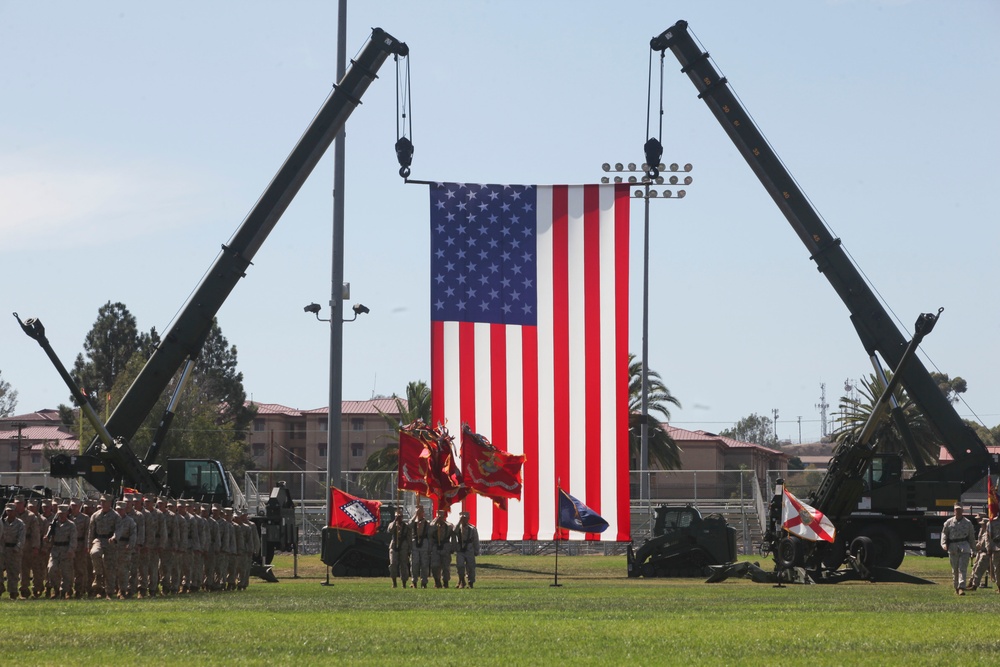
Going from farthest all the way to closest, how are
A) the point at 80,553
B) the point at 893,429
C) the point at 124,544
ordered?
the point at 893,429 → the point at 80,553 → the point at 124,544

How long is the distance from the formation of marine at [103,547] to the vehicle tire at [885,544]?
1455cm

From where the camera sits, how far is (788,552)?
29.8m

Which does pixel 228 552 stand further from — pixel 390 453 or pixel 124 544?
pixel 390 453

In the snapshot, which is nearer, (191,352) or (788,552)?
(788,552)

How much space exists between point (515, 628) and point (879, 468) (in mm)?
17977

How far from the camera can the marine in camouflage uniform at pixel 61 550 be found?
2309 cm

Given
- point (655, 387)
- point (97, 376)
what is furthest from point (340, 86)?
point (97, 376)

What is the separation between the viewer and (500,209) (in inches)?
1374

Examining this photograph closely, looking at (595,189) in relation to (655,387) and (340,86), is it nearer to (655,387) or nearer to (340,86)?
(340,86)

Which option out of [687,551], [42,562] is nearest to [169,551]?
[42,562]

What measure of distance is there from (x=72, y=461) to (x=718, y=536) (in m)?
14.2

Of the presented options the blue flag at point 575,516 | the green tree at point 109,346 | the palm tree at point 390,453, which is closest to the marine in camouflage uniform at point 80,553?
the blue flag at point 575,516

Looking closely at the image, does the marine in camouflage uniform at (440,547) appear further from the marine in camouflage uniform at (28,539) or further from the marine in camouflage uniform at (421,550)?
the marine in camouflage uniform at (28,539)

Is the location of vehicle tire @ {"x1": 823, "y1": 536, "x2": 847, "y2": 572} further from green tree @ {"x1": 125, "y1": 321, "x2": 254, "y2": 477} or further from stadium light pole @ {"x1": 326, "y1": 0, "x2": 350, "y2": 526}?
green tree @ {"x1": 125, "y1": 321, "x2": 254, "y2": 477}
